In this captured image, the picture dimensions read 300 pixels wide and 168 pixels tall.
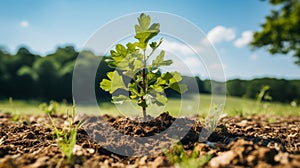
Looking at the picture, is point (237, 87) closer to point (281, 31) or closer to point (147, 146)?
point (281, 31)

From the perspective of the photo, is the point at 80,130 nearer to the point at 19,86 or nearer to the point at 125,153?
the point at 125,153

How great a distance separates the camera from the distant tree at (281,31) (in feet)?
56.1

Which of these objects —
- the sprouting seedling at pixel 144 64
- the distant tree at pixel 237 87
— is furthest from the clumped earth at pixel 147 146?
the distant tree at pixel 237 87

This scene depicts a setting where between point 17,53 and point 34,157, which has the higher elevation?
point 17,53

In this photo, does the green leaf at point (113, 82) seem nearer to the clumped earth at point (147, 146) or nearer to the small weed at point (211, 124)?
the clumped earth at point (147, 146)

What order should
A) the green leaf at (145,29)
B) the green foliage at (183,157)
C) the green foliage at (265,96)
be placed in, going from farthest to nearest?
the green foliage at (265,96) < the green leaf at (145,29) < the green foliage at (183,157)

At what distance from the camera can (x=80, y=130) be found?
236 cm

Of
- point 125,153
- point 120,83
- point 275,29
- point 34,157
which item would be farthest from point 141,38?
point 275,29

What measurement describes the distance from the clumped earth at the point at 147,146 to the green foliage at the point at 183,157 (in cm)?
3

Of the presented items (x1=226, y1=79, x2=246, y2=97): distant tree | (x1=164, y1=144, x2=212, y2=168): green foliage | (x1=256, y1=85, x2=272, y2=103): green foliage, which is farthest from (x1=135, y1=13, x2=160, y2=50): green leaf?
(x1=226, y1=79, x2=246, y2=97): distant tree

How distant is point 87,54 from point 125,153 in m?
9.67

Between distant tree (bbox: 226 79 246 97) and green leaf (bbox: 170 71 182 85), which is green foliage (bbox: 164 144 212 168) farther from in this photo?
distant tree (bbox: 226 79 246 97)

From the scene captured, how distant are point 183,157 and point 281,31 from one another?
60.2 ft

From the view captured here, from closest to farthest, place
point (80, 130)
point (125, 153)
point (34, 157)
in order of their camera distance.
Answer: point (34, 157), point (125, 153), point (80, 130)
